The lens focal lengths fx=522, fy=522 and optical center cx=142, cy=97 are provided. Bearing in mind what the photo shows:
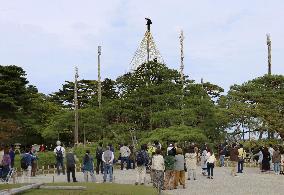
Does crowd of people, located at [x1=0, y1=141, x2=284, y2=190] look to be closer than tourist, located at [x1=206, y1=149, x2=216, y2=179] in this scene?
Yes

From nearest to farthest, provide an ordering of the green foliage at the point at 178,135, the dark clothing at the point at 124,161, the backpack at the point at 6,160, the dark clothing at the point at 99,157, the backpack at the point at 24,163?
the backpack at the point at 6,160 < the backpack at the point at 24,163 < the dark clothing at the point at 99,157 < the dark clothing at the point at 124,161 < the green foliage at the point at 178,135

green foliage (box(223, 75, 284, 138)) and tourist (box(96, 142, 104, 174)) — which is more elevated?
green foliage (box(223, 75, 284, 138))

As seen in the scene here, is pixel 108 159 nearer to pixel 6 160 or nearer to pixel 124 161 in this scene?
pixel 6 160

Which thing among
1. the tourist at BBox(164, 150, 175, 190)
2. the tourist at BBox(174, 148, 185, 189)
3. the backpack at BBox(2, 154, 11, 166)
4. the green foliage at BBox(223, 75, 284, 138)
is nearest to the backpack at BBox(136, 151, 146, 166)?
the tourist at BBox(164, 150, 175, 190)

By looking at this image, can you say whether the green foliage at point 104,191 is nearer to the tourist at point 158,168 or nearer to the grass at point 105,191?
the grass at point 105,191

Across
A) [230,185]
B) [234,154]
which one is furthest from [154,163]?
[234,154]

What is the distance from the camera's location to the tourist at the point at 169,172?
1922cm

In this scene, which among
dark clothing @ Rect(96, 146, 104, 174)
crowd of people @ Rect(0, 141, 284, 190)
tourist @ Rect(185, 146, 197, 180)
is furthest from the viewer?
dark clothing @ Rect(96, 146, 104, 174)

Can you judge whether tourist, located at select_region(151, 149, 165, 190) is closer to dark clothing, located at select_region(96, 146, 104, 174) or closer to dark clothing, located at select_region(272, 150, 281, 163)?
dark clothing, located at select_region(96, 146, 104, 174)

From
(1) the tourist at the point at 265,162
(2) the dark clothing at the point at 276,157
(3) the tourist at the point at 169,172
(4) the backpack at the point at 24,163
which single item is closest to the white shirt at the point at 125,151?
(1) the tourist at the point at 265,162

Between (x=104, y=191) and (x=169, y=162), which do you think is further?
(x=169, y=162)

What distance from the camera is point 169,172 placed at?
19.4m

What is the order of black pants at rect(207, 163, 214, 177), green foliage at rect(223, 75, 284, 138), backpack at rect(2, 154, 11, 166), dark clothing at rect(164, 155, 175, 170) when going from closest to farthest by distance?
dark clothing at rect(164, 155, 175, 170), backpack at rect(2, 154, 11, 166), black pants at rect(207, 163, 214, 177), green foliage at rect(223, 75, 284, 138)

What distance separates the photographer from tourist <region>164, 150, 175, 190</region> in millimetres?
19219
